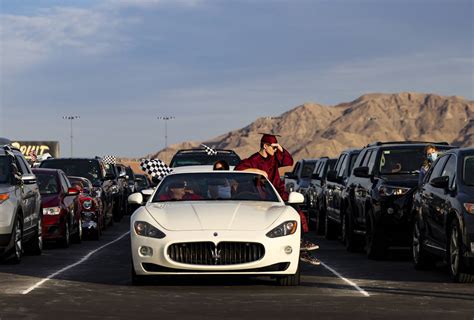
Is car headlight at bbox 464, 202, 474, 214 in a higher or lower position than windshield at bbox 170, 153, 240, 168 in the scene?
higher

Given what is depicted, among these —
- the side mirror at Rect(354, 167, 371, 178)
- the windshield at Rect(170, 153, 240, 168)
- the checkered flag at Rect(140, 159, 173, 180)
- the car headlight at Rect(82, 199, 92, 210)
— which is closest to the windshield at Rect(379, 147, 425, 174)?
the side mirror at Rect(354, 167, 371, 178)

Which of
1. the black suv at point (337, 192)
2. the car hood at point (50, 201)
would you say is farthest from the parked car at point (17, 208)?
the black suv at point (337, 192)

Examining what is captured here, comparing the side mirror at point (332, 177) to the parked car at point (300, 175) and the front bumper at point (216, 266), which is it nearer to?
the front bumper at point (216, 266)

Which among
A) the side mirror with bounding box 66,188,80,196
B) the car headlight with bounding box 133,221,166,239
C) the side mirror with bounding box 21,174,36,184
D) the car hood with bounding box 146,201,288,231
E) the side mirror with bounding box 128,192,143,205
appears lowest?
the side mirror with bounding box 66,188,80,196

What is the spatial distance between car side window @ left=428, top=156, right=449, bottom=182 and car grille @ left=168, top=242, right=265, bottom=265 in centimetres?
409

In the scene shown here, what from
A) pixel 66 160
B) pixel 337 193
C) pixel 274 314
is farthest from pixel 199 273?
pixel 66 160

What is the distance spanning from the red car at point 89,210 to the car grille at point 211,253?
13.3 m

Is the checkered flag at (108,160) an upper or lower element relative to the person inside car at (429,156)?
lower

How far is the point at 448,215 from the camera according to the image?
1720cm

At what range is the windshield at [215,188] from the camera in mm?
17125

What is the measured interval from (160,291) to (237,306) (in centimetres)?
195

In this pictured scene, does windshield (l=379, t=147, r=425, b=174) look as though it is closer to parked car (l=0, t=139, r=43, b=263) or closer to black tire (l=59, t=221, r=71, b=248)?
parked car (l=0, t=139, r=43, b=263)

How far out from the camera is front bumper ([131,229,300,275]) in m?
15.5

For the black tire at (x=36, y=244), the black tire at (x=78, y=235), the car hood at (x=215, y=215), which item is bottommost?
the black tire at (x=78, y=235)
